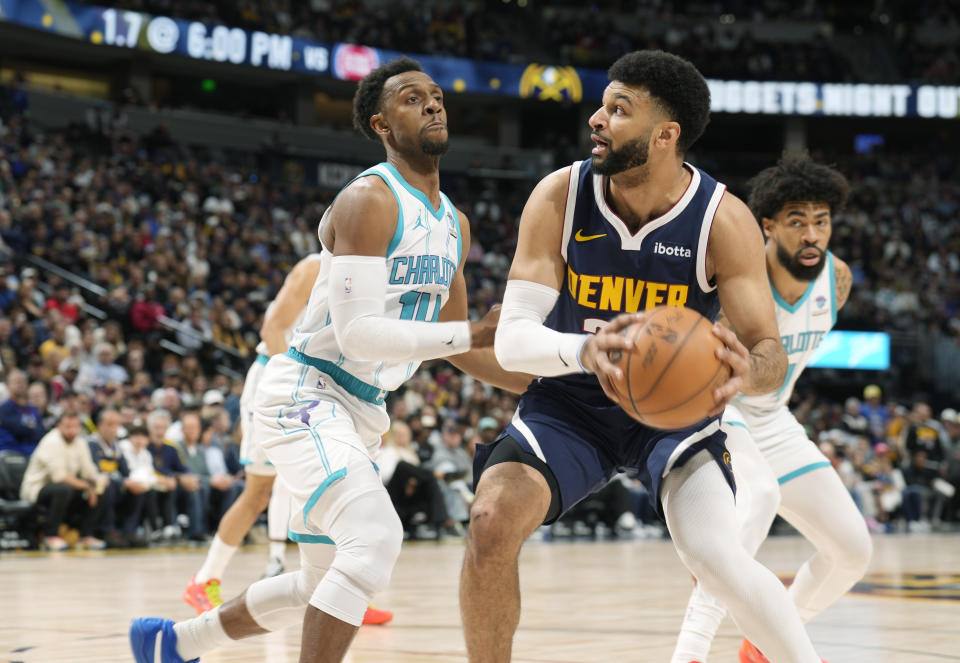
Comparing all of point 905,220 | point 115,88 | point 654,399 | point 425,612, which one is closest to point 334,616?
point 654,399

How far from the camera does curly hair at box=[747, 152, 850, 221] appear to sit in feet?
17.5

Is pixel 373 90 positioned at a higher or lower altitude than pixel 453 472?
higher

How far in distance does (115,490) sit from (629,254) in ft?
28.7

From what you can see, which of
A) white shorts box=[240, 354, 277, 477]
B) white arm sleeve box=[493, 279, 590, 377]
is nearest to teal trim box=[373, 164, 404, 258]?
white arm sleeve box=[493, 279, 590, 377]

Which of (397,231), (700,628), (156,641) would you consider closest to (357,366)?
(397,231)

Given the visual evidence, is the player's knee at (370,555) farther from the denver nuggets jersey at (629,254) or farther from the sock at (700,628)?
the sock at (700,628)

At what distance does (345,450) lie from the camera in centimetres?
389

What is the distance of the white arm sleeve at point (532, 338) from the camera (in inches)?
137

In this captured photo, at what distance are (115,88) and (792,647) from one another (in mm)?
24359

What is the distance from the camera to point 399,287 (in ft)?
13.7

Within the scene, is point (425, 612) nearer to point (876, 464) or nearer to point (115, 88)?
point (876, 464)

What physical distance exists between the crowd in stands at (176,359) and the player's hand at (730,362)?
8883mm

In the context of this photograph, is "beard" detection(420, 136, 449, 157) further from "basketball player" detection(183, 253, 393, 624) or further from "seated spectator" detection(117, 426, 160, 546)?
"seated spectator" detection(117, 426, 160, 546)

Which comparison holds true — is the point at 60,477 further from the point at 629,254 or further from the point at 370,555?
the point at 629,254
